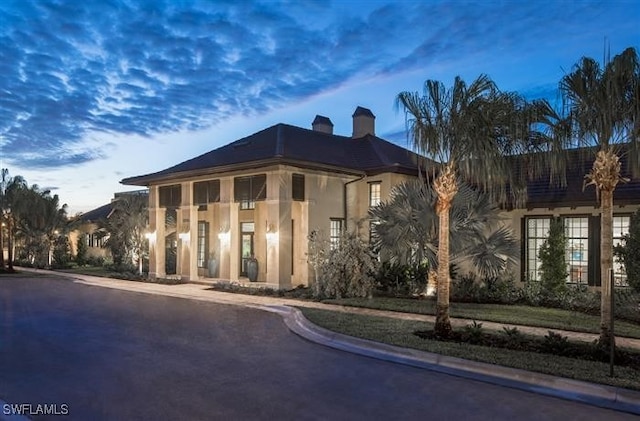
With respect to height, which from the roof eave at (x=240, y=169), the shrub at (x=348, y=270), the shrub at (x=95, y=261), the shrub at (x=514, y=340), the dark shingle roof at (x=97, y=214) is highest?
the roof eave at (x=240, y=169)

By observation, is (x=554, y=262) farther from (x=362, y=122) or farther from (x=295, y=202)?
(x=362, y=122)

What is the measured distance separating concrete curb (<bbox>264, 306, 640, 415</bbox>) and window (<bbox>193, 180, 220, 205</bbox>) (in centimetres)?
1148

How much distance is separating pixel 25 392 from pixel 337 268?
10.4 meters

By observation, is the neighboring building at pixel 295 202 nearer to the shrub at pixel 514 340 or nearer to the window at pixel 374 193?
the window at pixel 374 193

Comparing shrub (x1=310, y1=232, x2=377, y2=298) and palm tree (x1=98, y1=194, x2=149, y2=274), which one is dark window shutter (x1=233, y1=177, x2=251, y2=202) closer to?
shrub (x1=310, y1=232, x2=377, y2=298)

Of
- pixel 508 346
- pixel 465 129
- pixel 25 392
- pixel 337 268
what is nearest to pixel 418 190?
pixel 337 268

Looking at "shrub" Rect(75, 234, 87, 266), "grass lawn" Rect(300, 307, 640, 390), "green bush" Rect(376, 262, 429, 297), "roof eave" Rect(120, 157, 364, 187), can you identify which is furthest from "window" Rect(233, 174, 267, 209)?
"shrub" Rect(75, 234, 87, 266)

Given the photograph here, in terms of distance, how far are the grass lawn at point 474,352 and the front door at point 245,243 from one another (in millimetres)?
10832

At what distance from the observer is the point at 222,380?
7188 millimetres

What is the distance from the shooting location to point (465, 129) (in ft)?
31.6

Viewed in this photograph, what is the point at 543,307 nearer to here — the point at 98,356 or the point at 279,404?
the point at 279,404

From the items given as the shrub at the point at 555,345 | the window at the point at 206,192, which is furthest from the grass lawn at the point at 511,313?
the window at the point at 206,192

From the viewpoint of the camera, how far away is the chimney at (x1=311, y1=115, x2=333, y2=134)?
2617 cm

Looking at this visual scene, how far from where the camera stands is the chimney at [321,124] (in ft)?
85.9
